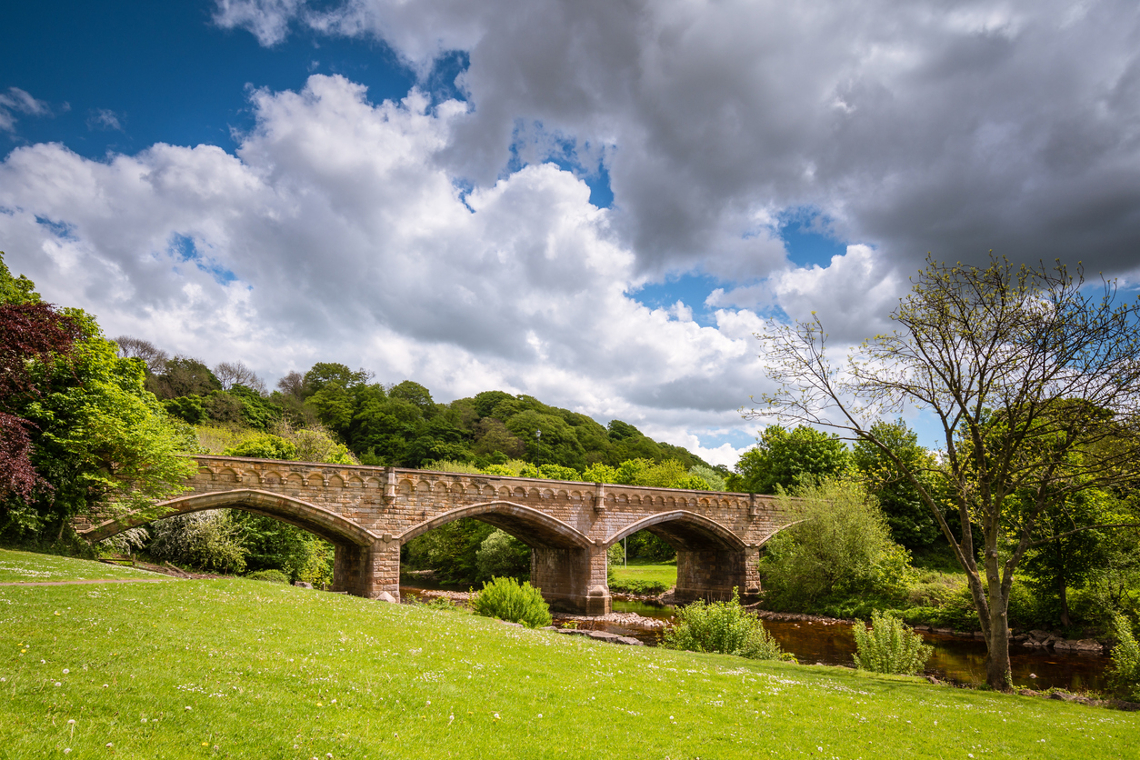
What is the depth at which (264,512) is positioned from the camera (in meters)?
21.7

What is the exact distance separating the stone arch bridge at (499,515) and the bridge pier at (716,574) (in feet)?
0.24

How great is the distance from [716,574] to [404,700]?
A: 103 ft

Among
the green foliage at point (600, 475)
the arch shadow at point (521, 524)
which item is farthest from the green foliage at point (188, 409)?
the arch shadow at point (521, 524)

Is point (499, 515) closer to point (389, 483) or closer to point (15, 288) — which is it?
point (389, 483)

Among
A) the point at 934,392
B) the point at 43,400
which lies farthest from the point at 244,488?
the point at 934,392

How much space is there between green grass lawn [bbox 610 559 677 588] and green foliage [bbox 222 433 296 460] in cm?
2306

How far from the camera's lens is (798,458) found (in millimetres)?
42469

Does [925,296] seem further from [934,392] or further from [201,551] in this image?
[201,551]

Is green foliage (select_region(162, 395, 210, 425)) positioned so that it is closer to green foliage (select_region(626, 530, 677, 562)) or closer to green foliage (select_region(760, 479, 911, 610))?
green foliage (select_region(626, 530, 677, 562))

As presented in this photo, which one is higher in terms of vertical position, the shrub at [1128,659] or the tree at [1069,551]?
the tree at [1069,551]

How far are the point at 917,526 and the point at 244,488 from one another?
121 ft

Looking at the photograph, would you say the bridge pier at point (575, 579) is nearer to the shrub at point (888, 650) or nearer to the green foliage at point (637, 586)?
the green foliage at point (637, 586)

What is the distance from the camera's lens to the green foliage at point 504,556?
35188 mm

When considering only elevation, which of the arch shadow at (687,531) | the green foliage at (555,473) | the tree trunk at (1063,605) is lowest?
the tree trunk at (1063,605)
